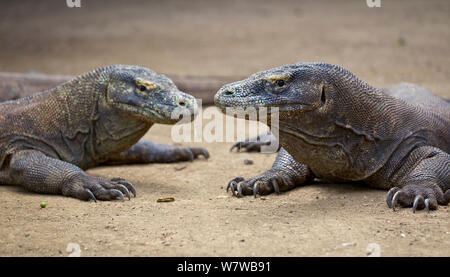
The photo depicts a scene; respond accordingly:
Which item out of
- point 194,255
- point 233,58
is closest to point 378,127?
point 194,255

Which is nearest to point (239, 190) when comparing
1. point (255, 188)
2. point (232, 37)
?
point (255, 188)

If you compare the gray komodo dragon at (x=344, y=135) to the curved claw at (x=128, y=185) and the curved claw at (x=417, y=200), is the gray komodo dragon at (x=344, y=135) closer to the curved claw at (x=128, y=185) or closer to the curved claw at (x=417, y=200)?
the curved claw at (x=417, y=200)

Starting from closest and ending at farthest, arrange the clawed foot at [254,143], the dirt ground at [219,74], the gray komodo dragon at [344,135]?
the dirt ground at [219,74]
the gray komodo dragon at [344,135]
the clawed foot at [254,143]

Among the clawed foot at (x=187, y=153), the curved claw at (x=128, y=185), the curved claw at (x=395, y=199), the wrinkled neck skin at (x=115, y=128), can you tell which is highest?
the wrinkled neck skin at (x=115, y=128)

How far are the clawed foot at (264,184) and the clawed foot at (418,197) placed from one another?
966 millimetres

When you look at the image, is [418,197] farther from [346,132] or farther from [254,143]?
[254,143]

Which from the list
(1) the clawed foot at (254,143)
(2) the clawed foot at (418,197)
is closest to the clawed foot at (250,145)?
(1) the clawed foot at (254,143)

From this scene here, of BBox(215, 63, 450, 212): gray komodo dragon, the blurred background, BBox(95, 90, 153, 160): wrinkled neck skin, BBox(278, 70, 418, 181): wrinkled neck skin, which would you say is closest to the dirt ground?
the blurred background

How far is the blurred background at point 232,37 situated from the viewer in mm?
11594

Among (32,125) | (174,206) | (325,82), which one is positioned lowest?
(174,206)

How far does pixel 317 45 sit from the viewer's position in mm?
13008

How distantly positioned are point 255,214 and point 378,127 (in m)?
1.21

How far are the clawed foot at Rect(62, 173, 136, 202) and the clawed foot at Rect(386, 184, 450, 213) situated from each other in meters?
2.04
